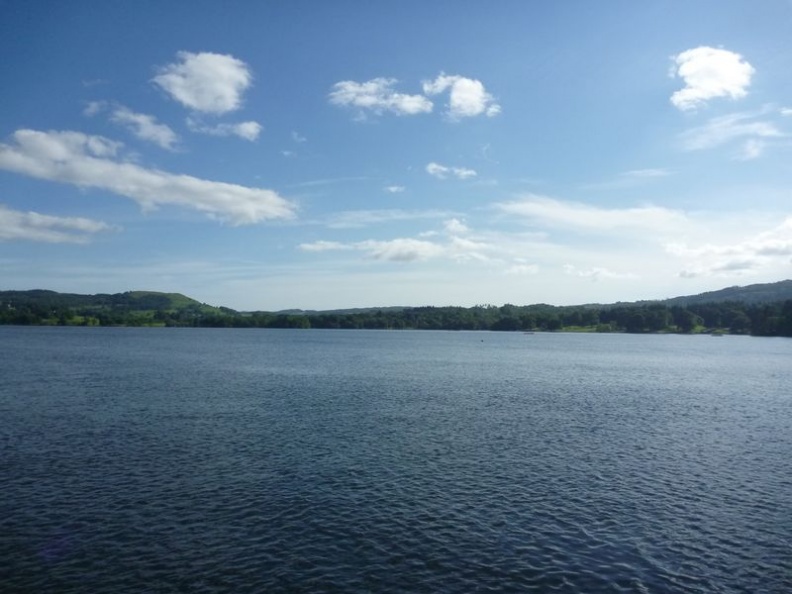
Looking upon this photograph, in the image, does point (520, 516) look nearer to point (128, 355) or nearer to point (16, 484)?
point (16, 484)

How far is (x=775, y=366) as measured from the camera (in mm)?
112500

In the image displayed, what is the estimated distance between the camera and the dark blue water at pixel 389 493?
2177 cm

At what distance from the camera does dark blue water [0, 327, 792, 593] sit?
2177 centimetres

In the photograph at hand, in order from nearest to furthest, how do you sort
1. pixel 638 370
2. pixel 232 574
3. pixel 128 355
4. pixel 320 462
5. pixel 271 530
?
1. pixel 232 574
2. pixel 271 530
3. pixel 320 462
4. pixel 638 370
5. pixel 128 355

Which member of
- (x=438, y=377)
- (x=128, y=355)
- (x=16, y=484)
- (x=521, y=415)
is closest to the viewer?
(x=16, y=484)

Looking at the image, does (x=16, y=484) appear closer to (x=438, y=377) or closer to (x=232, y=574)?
(x=232, y=574)

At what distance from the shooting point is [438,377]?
8994cm

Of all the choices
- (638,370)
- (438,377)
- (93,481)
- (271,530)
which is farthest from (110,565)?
(638,370)

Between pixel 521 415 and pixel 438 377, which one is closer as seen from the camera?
pixel 521 415

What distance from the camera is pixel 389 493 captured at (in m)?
30.7

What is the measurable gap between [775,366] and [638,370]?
32.4m

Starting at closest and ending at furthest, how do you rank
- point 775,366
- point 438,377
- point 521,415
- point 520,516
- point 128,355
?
1. point 520,516
2. point 521,415
3. point 438,377
4. point 775,366
5. point 128,355

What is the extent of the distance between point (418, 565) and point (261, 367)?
84.3m

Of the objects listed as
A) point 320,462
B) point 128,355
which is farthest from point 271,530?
point 128,355
